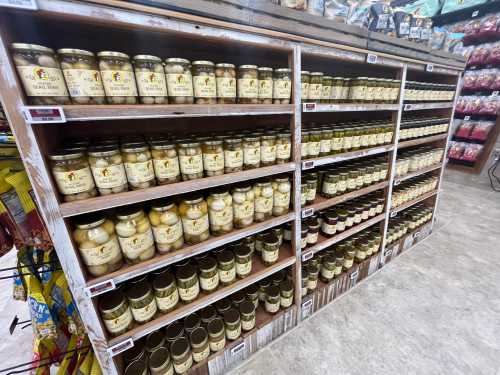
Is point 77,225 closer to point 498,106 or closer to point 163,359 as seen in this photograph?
point 163,359

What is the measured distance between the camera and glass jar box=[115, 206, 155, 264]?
2.64ft

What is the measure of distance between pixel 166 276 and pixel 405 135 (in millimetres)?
1990

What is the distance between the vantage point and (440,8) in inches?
141

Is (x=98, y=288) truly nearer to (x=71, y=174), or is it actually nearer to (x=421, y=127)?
(x=71, y=174)

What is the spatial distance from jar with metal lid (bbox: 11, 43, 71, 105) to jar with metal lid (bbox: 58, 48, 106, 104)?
21mm

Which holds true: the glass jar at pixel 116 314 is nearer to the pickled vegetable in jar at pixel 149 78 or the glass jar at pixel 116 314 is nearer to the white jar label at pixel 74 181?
the white jar label at pixel 74 181

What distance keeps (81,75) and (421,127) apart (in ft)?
7.65

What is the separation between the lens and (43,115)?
596 millimetres

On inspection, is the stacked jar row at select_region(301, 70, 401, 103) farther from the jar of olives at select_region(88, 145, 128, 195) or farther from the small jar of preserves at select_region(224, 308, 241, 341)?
the small jar of preserves at select_region(224, 308, 241, 341)

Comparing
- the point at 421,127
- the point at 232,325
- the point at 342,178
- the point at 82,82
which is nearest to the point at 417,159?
the point at 421,127

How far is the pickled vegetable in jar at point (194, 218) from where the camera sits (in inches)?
36.1

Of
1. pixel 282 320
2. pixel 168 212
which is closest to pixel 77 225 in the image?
pixel 168 212

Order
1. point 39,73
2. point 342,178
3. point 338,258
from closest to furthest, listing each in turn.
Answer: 1. point 39,73
2. point 342,178
3. point 338,258

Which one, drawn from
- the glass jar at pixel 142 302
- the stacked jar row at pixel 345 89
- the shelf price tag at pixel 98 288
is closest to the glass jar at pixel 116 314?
the glass jar at pixel 142 302
